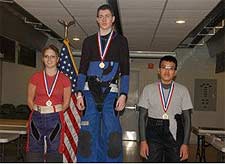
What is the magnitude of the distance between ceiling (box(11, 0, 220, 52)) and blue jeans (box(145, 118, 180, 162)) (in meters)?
2.28

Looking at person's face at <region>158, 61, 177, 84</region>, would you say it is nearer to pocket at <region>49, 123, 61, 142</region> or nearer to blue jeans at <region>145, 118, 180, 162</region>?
blue jeans at <region>145, 118, 180, 162</region>

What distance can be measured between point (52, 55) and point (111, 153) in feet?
3.33

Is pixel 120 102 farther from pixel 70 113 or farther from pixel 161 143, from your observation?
pixel 70 113

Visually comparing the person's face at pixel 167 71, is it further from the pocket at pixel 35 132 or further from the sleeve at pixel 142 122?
the pocket at pixel 35 132

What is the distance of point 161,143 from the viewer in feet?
10.2

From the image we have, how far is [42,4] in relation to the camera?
5.18 meters

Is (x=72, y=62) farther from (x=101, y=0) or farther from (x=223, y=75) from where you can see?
(x=223, y=75)

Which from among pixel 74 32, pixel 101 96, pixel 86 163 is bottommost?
pixel 86 163

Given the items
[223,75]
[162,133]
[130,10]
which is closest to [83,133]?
[162,133]

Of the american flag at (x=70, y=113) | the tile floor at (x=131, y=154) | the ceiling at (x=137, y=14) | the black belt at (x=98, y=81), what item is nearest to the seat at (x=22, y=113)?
the tile floor at (x=131, y=154)

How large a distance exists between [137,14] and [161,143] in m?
2.94

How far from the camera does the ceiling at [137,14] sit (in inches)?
198

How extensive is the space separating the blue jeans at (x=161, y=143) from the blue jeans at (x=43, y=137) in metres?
0.82

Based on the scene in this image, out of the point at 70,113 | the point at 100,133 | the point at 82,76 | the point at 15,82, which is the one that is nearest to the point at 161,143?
the point at 100,133
